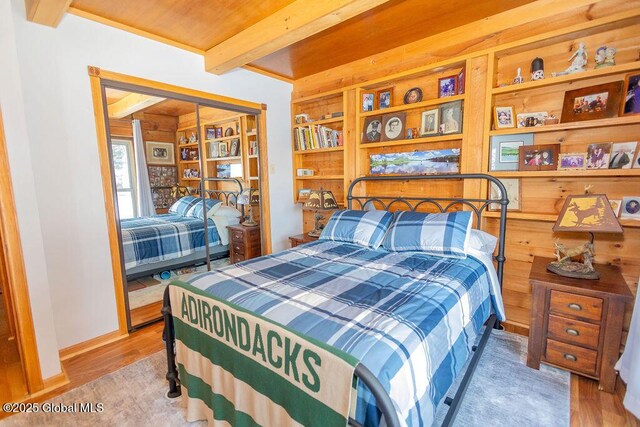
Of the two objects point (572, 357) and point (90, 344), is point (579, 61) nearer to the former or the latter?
point (572, 357)

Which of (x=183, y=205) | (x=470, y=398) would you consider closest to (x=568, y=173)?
(x=470, y=398)

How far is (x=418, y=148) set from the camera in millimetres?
2795

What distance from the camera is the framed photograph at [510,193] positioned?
230 centimetres

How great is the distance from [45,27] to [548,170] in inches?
139

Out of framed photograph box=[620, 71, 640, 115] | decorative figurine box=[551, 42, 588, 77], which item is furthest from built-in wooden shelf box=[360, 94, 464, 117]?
framed photograph box=[620, 71, 640, 115]

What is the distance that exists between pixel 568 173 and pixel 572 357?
45.3 inches

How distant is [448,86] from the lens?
252 cm

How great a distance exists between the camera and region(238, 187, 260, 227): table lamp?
3312 mm

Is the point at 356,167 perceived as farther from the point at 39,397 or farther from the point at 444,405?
the point at 39,397

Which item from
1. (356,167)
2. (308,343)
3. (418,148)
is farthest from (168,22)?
(308,343)

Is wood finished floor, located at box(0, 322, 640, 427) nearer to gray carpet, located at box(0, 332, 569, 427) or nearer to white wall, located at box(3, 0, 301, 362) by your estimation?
gray carpet, located at box(0, 332, 569, 427)

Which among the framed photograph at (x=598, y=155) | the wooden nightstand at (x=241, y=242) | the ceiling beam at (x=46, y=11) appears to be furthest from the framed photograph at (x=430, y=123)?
the ceiling beam at (x=46, y=11)

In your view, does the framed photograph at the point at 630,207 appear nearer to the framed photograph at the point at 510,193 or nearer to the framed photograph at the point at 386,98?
the framed photograph at the point at 510,193

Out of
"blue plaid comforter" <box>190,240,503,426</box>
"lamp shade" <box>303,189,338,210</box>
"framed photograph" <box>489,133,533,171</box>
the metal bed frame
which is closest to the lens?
the metal bed frame
